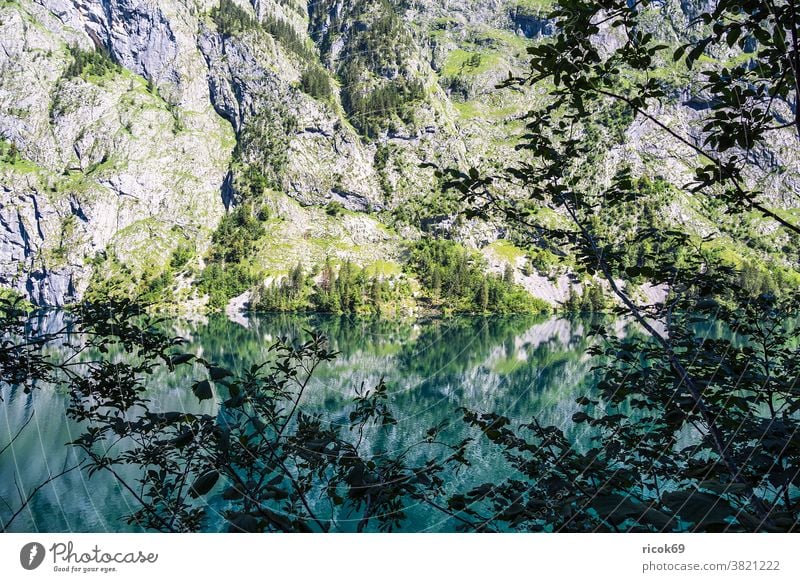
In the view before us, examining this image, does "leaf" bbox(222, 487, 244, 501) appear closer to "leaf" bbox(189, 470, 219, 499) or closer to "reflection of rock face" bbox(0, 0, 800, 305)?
"leaf" bbox(189, 470, 219, 499)

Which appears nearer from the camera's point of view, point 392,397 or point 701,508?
point 701,508

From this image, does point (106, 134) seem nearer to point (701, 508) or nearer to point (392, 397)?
point (392, 397)

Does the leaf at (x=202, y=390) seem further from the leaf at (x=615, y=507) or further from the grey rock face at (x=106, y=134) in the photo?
the grey rock face at (x=106, y=134)

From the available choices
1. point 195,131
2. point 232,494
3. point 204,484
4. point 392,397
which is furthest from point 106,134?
point 204,484

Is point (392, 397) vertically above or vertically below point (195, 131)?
below

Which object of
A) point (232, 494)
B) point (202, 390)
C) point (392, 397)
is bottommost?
point (392, 397)

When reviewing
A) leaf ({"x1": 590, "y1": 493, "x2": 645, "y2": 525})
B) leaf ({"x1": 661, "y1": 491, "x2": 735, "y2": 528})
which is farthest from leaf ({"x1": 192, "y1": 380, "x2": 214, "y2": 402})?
leaf ({"x1": 661, "y1": 491, "x2": 735, "y2": 528})

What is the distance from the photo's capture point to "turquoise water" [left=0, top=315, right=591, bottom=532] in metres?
8.71

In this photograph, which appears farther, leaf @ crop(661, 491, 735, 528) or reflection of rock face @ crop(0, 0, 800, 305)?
reflection of rock face @ crop(0, 0, 800, 305)

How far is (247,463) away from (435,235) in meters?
80.1

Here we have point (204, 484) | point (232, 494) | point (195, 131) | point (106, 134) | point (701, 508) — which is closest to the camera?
point (701, 508)

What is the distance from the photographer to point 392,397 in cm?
1703
